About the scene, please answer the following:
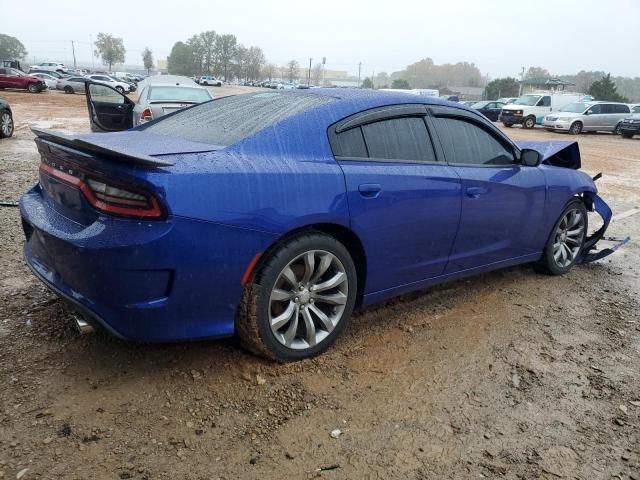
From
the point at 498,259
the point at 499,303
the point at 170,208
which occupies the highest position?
the point at 170,208

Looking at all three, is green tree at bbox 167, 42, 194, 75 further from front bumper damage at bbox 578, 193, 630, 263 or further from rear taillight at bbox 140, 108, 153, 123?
front bumper damage at bbox 578, 193, 630, 263

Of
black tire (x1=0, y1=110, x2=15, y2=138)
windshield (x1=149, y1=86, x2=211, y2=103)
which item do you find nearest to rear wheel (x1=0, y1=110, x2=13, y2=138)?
black tire (x1=0, y1=110, x2=15, y2=138)

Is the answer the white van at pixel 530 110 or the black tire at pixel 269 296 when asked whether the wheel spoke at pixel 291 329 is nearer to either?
the black tire at pixel 269 296

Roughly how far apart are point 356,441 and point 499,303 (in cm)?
211

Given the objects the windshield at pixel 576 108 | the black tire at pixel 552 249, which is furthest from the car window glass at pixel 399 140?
the windshield at pixel 576 108

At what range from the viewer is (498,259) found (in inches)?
159

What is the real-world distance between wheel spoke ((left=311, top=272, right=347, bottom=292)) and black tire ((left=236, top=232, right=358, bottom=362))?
0.04 m

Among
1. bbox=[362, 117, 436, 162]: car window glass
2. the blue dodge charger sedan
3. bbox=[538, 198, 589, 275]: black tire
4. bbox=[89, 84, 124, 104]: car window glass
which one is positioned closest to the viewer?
the blue dodge charger sedan

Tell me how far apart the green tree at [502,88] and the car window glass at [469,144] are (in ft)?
230

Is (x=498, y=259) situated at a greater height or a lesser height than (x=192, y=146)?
lesser

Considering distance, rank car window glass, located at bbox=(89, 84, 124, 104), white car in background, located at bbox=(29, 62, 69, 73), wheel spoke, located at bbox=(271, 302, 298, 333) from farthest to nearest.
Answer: white car in background, located at bbox=(29, 62, 69, 73) < car window glass, located at bbox=(89, 84, 124, 104) < wheel spoke, located at bbox=(271, 302, 298, 333)

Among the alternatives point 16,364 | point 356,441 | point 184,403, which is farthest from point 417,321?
point 16,364

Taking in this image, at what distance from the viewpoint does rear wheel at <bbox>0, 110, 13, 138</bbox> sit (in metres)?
11.3

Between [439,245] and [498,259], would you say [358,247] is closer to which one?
[439,245]
